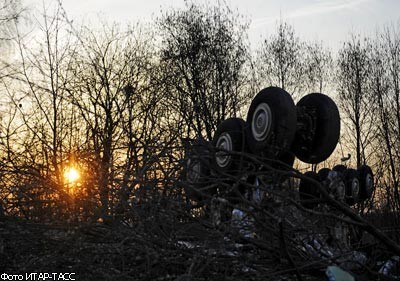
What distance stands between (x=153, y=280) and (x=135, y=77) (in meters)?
16.0

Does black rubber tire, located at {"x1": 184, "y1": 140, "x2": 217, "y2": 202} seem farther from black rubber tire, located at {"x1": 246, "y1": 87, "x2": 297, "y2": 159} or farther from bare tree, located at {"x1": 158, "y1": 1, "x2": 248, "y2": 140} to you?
bare tree, located at {"x1": 158, "y1": 1, "x2": 248, "y2": 140}

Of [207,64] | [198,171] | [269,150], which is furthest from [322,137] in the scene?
[207,64]

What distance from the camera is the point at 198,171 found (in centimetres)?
373

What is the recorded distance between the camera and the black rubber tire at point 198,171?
11.9ft

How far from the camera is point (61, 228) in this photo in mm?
3689

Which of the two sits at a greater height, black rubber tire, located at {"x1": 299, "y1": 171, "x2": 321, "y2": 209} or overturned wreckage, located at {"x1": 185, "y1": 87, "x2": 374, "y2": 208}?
overturned wreckage, located at {"x1": 185, "y1": 87, "x2": 374, "y2": 208}

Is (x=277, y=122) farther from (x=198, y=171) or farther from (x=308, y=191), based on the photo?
(x=198, y=171)

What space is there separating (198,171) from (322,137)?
171 inches

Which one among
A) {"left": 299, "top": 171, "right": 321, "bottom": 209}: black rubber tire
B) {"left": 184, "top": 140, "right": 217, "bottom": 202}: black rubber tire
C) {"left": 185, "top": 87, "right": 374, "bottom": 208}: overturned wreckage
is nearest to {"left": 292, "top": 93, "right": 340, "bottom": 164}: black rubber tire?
{"left": 185, "top": 87, "right": 374, "bottom": 208}: overturned wreckage

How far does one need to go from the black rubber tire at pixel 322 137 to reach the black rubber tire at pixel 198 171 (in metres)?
4.15

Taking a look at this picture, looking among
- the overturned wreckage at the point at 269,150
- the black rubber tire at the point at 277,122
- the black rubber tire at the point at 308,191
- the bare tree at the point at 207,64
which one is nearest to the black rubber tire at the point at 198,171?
the overturned wreckage at the point at 269,150

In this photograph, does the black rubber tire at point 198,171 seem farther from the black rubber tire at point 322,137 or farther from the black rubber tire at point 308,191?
the black rubber tire at point 322,137

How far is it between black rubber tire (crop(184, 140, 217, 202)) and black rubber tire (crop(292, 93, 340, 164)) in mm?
4149

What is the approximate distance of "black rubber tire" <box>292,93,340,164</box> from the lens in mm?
7699
